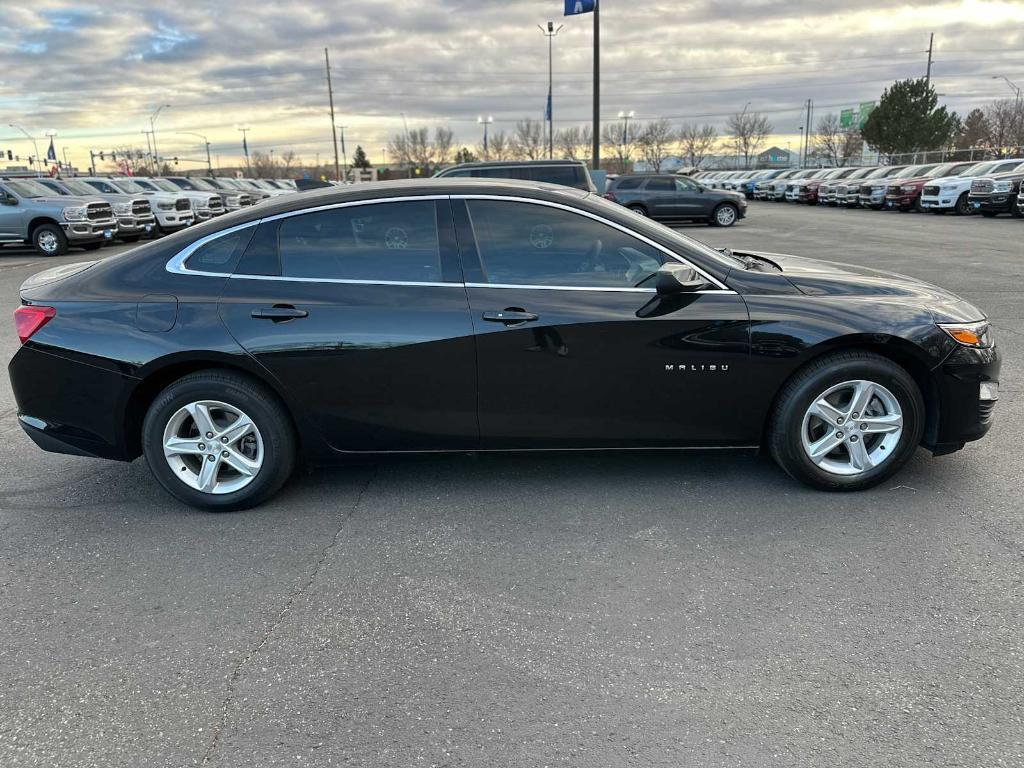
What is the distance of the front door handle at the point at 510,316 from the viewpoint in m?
Result: 3.83

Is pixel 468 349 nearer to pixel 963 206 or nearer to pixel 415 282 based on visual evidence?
pixel 415 282

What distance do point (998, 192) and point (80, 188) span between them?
89.2 ft

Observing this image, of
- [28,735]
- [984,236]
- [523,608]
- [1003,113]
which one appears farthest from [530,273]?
[1003,113]

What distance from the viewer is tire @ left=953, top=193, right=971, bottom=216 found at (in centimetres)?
2662

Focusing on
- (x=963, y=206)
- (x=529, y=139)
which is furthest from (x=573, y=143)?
(x=963, y=206)

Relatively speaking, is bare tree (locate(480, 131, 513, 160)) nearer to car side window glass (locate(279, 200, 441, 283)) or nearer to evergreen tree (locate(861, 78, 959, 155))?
evergreen tree (locate(861, 78, 959, 155))

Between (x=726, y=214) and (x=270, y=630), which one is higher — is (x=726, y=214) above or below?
above

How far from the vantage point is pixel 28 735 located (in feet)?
8.06

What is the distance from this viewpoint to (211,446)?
157 inches

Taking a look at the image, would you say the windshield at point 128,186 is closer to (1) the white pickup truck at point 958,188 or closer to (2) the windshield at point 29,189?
(2) the windshield at point 29,189

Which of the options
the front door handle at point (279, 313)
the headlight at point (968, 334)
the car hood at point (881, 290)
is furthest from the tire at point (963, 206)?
the front door handle at point (279, 313)

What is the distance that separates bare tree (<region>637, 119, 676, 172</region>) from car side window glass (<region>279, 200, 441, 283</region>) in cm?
10112

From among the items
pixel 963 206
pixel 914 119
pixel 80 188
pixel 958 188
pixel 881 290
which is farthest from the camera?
pixel 914 119

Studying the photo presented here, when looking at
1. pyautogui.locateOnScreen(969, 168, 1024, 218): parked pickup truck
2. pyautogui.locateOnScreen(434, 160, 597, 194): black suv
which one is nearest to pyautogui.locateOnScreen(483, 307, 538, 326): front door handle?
pyautogui.locateOnScreen(434, 160, 597, 194): black suv
